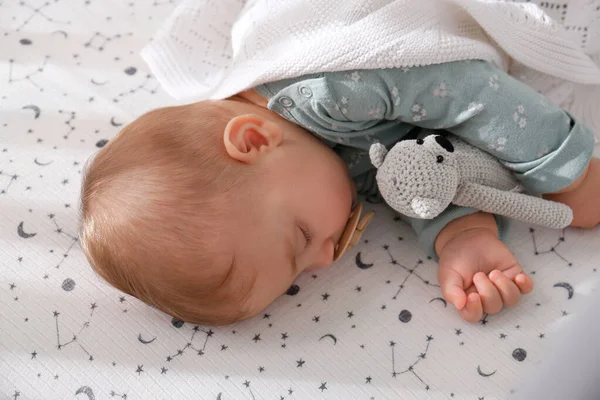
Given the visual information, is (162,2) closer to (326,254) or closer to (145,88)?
(145,88)

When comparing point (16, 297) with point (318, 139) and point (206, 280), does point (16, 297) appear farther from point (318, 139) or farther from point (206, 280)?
point (318, 139)

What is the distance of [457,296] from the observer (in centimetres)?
97

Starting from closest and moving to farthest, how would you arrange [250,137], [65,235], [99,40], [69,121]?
1. [250,137]
2. [65,235]
3. [69,121]
4. [99,40]

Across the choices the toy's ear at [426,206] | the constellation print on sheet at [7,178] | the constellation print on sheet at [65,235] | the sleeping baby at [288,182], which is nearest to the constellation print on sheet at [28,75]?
the constellation print on sheet at [7,178]

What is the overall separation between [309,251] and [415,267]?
19 centimetres

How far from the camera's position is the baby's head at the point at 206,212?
34.4 inches

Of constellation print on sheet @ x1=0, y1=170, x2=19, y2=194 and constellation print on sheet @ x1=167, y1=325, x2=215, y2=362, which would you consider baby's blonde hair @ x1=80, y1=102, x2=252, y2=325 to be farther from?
constellation print on sheet @ x1=0, y1=170, x2=19, y2=194

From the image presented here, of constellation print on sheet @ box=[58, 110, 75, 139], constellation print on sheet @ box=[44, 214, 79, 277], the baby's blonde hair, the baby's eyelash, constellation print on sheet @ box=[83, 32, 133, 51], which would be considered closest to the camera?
the baby's blonde hair

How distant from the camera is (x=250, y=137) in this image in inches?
38.3

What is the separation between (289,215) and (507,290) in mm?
333

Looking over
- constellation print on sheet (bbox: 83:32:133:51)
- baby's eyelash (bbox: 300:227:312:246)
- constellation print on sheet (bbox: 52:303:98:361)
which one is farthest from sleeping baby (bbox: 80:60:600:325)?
constellation print on sheet (bbox: 83:32:133:51)

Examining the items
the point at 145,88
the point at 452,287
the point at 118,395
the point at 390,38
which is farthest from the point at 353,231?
the point at 145,88

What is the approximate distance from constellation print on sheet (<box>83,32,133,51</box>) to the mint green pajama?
539mm

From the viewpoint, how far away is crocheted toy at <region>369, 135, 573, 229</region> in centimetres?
92
